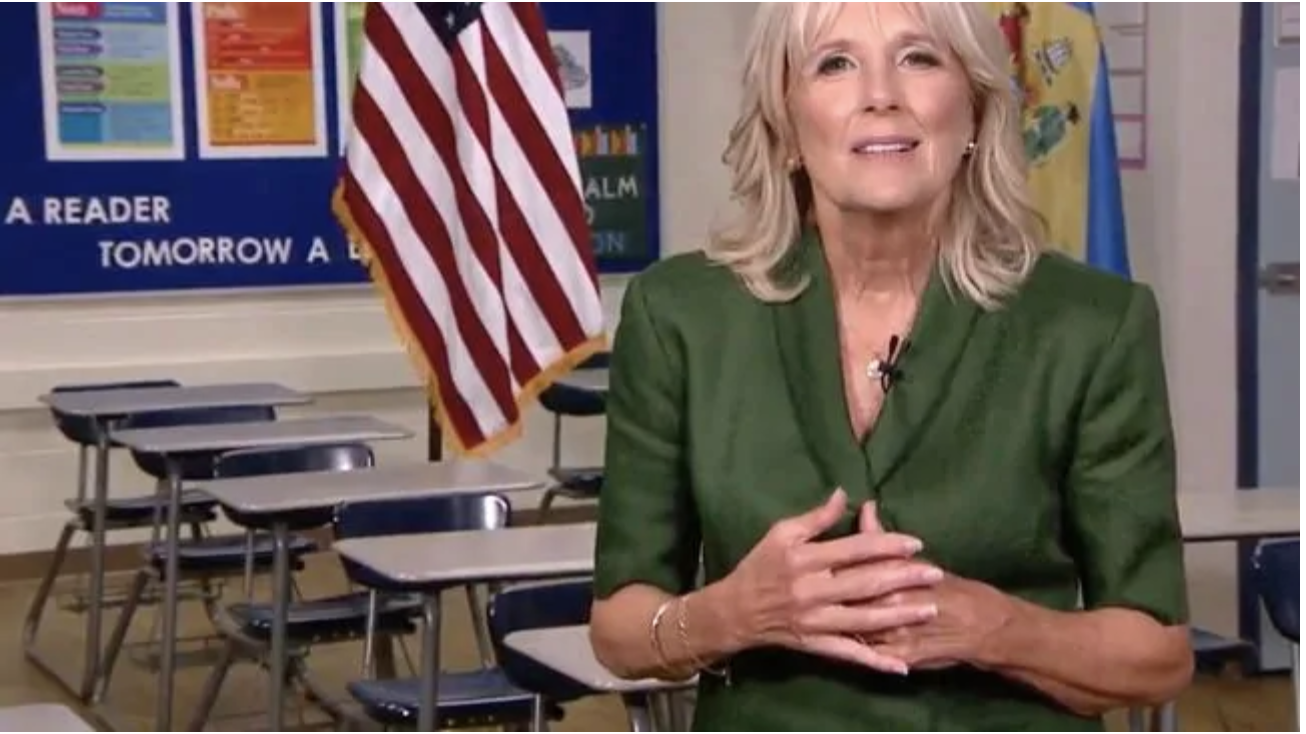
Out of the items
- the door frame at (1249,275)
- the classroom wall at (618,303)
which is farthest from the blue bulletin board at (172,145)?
the door frame at (1249,275)

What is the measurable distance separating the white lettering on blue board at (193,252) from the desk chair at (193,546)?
143cm

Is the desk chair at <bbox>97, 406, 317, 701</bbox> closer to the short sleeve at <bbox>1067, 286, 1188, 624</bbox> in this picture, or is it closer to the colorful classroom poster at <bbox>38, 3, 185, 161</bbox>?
the colorful classroom poster at <bbox>38, 3, 185, 161</bbox>

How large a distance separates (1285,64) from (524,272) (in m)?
1.96

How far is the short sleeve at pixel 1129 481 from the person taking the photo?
59.6 inches

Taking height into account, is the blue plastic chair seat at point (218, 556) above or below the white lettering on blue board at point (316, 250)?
below

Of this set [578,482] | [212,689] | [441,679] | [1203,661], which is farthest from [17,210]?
[1203,661]

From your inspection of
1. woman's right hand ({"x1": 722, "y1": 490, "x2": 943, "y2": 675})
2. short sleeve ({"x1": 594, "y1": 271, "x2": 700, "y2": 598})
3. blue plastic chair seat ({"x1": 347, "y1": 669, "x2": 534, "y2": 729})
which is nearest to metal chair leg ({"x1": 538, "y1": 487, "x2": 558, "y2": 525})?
blue plastic chair seat ({"x1": 347, "y1": 669, "x2": 534, "y2": 729})

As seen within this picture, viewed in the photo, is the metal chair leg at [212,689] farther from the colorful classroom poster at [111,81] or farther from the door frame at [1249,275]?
the colorful classroom poster at [111,81]

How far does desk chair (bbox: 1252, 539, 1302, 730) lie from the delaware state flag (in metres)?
2.06

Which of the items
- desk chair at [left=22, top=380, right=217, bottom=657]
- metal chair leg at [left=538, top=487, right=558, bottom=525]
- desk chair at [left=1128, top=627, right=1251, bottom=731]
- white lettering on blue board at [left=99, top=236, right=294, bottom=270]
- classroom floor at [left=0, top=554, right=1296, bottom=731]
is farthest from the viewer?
white lettering on blue board at [left=99, top=236, right=294, bottom=270]

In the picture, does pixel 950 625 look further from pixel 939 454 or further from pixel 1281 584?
pixel 1281 584

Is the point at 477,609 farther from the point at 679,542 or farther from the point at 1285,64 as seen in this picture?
the point at 679,542

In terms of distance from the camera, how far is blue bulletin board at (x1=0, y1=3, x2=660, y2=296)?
23.5 feet

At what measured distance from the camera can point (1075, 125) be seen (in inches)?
215
